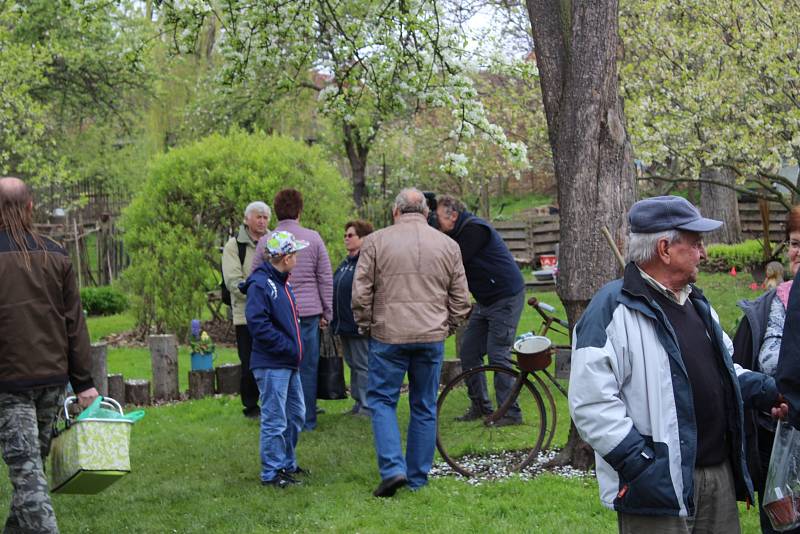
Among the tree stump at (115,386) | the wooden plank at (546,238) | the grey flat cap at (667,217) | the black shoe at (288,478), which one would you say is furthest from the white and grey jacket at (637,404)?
the wooden plank at (546,238)

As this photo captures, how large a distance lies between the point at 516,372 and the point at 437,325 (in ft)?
3.77

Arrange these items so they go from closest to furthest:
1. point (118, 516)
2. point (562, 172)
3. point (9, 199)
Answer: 1. point (9, 199)
2. point (118, 516)
3. point (562, 172)

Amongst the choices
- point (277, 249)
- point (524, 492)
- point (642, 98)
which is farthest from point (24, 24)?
point (524, 492)

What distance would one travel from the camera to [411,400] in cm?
722

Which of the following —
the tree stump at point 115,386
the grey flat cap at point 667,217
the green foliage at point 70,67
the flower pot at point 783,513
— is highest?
the green foliage at point 70,67

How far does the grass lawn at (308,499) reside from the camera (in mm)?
6324

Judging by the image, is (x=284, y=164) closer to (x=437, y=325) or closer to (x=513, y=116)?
(x=437, y=325)

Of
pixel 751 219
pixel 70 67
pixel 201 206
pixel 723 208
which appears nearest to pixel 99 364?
pixel 201 206

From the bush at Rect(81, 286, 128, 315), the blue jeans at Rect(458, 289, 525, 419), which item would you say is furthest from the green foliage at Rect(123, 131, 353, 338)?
the bush at Rect(81, 286, 128, 315)

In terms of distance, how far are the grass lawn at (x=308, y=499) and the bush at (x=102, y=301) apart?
41.3ft

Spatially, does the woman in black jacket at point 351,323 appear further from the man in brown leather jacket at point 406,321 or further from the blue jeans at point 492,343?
the man in brown leather jacket at point 406,321

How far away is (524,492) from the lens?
6.90 metres

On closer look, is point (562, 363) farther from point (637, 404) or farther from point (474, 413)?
point (637, 404)

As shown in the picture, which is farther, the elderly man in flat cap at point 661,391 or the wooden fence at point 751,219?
the wooden fence at point 751,219
